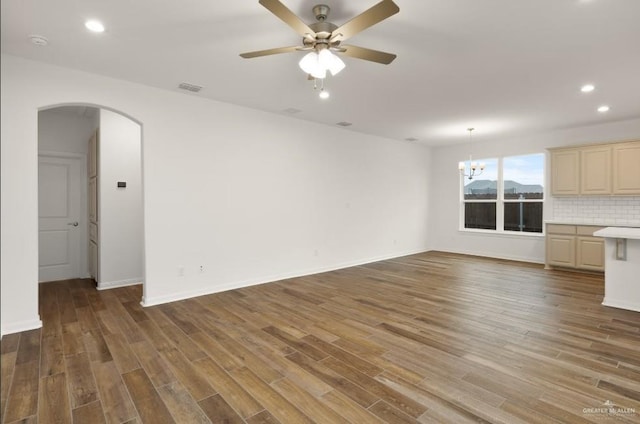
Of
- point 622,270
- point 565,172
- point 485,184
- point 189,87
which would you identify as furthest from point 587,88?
point 189,87

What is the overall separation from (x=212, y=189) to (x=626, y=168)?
6.81 meters

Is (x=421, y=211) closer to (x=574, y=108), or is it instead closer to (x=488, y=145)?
(x=488, y=145)

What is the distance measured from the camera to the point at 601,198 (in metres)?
6.42

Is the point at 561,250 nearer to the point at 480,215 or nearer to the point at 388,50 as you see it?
the point at 480,215

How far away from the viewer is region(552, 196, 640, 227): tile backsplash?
611 cm

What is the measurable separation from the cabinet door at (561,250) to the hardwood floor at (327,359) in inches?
60.1

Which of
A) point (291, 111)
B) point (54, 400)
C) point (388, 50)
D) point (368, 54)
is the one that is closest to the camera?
point (54, 400)

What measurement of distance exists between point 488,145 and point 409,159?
1788 mm

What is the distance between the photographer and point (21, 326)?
354cm

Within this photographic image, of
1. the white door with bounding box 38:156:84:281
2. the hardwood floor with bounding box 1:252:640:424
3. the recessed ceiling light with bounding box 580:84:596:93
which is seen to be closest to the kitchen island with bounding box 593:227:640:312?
the hardwood floor with bounding box 1:252:640:424

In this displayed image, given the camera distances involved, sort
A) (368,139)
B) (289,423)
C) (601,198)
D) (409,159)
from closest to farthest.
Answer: (289,423) < (601,198) < (368,139) < (409,159)

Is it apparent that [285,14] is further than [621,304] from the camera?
No

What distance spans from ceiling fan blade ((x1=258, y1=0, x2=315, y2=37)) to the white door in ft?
17.4

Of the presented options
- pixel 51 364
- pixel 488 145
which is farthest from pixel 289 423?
pixel 488 145
